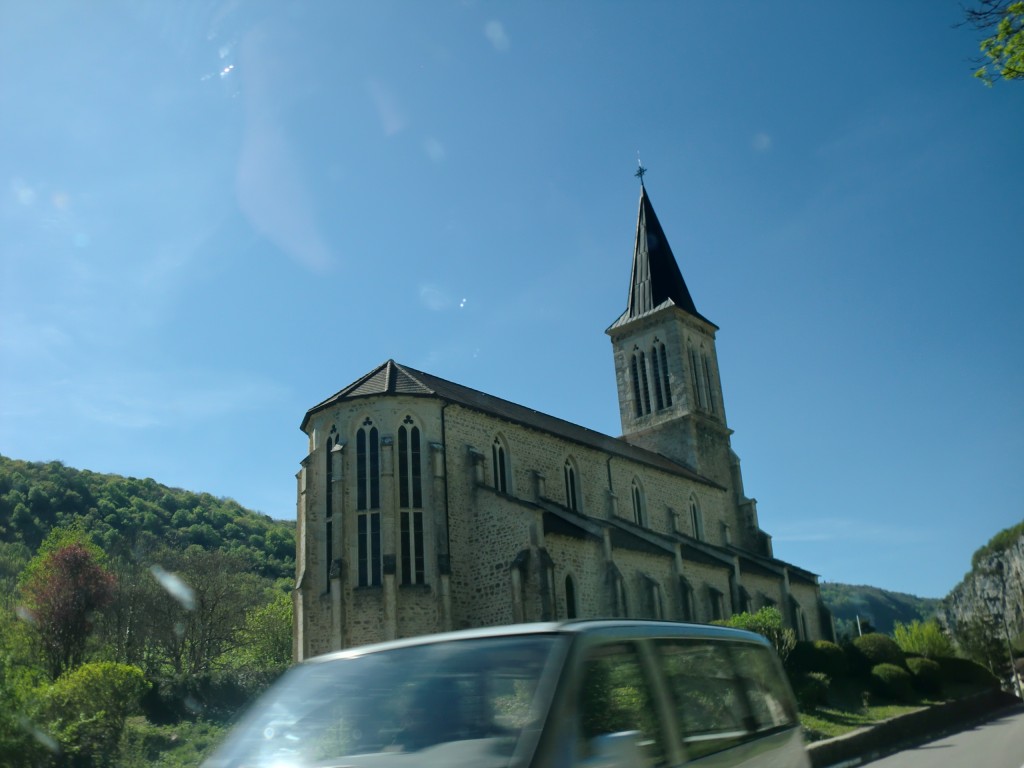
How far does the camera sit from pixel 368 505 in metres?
25.8

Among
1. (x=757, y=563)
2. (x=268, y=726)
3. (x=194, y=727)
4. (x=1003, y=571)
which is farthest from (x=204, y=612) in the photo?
(x=1003, y=571)

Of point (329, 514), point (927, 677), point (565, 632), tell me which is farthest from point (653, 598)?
point (565, 632)

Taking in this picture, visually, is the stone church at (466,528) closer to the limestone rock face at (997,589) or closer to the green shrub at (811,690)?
the green shrub at (811,690)

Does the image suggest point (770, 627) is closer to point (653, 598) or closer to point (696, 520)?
point (653, 598)

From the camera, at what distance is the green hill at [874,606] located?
16675cm

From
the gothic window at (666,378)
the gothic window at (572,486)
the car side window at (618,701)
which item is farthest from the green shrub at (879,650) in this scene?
the car side window at (618,701)

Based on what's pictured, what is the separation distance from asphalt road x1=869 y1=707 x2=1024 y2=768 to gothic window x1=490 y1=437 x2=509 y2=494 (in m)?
15.5

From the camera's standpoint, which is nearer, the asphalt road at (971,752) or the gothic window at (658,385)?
the asphalt road at (971,752)

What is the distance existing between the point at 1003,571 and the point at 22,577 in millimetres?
123458

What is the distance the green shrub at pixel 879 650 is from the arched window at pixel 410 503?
53.4 feet

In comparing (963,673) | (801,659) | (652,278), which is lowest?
(963,673)

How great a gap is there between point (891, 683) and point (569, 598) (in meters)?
11.4

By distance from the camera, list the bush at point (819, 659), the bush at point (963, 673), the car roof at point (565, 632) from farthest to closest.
Answer: the bush at point (963, 673)
the bush at point (819, 659)
the car roof at point (565, 632)

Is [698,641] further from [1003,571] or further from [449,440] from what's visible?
[1003,571]
